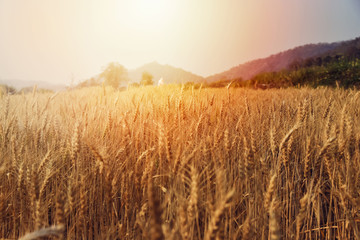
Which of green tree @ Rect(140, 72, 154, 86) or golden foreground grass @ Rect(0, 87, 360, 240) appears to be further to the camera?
green tree @ Rect(140, 72, 154, 86)

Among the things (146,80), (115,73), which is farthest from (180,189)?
(115,73)

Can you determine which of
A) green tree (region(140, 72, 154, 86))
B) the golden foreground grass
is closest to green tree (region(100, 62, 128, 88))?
green tree (region(140, 72, 154, 86))

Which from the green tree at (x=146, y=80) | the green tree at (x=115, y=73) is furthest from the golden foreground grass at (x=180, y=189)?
the green tree at (x=115, y=73)

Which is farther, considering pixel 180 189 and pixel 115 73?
pixel 115 73

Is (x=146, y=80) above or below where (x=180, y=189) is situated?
above

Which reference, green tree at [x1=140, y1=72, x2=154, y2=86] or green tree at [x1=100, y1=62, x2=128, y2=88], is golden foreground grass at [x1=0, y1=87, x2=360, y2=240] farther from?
green tree at [x1=100, y1=62, x2=128, y2=88]

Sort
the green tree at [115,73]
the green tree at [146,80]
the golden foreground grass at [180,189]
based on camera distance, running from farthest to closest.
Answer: the green tree at [115,73], the green tree at [146,80], the golden foreground grass at [180,189]

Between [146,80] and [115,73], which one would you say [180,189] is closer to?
[146,80]

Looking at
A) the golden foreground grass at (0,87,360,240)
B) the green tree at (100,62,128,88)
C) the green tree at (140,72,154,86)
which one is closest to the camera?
the golden foreground grass at (0,87,360,240)

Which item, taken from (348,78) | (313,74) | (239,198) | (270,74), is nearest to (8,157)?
(239,198)

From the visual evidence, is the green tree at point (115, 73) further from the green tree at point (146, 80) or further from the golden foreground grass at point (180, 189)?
the golden foreground grass at point (180, 189)

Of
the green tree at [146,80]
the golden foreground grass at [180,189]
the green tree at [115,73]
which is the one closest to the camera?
the golden foreground grass at [180,189]

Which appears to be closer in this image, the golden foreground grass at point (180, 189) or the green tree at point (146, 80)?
the golden foreground grass at point (180, 189)

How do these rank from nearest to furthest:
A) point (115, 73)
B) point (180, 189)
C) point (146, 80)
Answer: point (180, 189), point (146, 80), point (115, 73)
